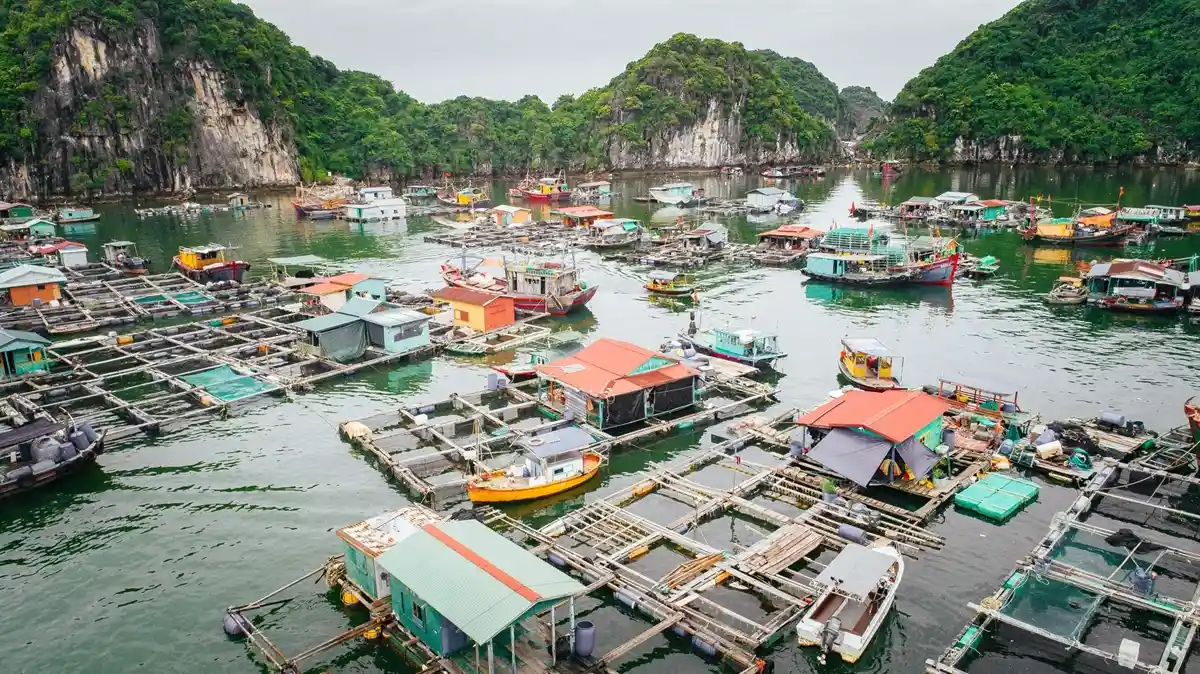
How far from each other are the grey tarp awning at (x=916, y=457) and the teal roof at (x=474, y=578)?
13.0 m

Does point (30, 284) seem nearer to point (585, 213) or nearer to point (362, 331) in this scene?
point (362, 331)

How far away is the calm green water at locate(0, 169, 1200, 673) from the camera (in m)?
18.2

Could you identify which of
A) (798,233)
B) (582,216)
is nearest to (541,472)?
(798,233)

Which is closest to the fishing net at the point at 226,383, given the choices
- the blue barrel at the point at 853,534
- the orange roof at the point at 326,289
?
the orange roof at the point at 326,289

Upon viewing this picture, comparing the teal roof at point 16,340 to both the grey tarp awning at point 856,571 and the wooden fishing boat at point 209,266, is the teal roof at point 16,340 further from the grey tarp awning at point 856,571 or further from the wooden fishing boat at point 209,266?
the grey tarp awning at point 856,571

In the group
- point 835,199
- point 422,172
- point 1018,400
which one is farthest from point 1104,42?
point 1018,400

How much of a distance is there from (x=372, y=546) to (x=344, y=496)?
7.02 m

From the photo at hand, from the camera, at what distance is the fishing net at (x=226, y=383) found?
33.2 m

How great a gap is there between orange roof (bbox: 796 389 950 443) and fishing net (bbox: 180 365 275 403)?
75.6ft

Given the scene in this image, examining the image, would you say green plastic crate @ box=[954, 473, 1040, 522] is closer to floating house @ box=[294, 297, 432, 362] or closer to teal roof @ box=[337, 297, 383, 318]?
floating house @ box=[294, 297, 432, 362]

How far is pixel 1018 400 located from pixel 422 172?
14099 cm

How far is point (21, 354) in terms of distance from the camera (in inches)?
1369

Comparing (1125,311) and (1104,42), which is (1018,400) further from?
(1104,42)

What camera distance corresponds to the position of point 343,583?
19.7 m
